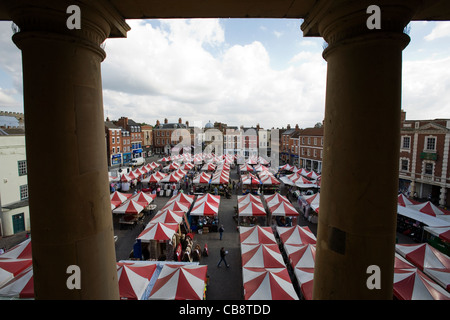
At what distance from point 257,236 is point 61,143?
9.72 m

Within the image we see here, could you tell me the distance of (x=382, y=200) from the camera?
1.84m

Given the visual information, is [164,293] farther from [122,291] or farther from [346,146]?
[346,146]

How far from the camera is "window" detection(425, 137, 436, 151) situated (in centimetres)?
1930

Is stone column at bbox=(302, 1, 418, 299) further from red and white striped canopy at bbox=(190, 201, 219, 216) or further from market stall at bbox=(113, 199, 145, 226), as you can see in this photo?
market stall at bbox=(113, 199, 145, 226)

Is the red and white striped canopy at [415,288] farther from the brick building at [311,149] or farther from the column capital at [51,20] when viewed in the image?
the brick building at [311,149]

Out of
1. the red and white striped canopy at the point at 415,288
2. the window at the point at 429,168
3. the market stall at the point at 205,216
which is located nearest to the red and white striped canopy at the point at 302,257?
the red and white striped canopy at the point at 415,288

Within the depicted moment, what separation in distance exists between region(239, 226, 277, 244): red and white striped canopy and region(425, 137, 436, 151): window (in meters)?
19.0

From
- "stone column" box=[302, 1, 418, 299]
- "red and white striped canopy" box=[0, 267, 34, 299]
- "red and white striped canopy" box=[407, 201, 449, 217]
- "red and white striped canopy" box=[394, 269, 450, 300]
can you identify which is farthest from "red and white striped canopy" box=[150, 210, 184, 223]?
"red and white striped canopy" box=[407, 201, 449, 217]

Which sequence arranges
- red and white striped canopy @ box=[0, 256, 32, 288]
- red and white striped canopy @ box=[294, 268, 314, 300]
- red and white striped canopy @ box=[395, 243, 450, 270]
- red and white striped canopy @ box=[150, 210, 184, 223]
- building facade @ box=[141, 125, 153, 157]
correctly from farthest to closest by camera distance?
building facade @ box=[141, 125, 153, 157], red and white striped canopy @ box=[150, 210, 184, 223], red and white striped canopy @ box=[395, 243, 450, 270], red and white striped canopy @ box=[0, 256, 32, 288], red and white striped canopy @ box=[294, 268, 314, 300]

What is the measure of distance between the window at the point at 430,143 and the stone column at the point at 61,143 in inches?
1030

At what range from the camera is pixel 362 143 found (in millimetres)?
1797

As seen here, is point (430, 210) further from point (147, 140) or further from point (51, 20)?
point (147, 140)

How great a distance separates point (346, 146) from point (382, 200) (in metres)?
0.54

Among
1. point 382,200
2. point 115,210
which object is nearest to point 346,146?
point 382,200
